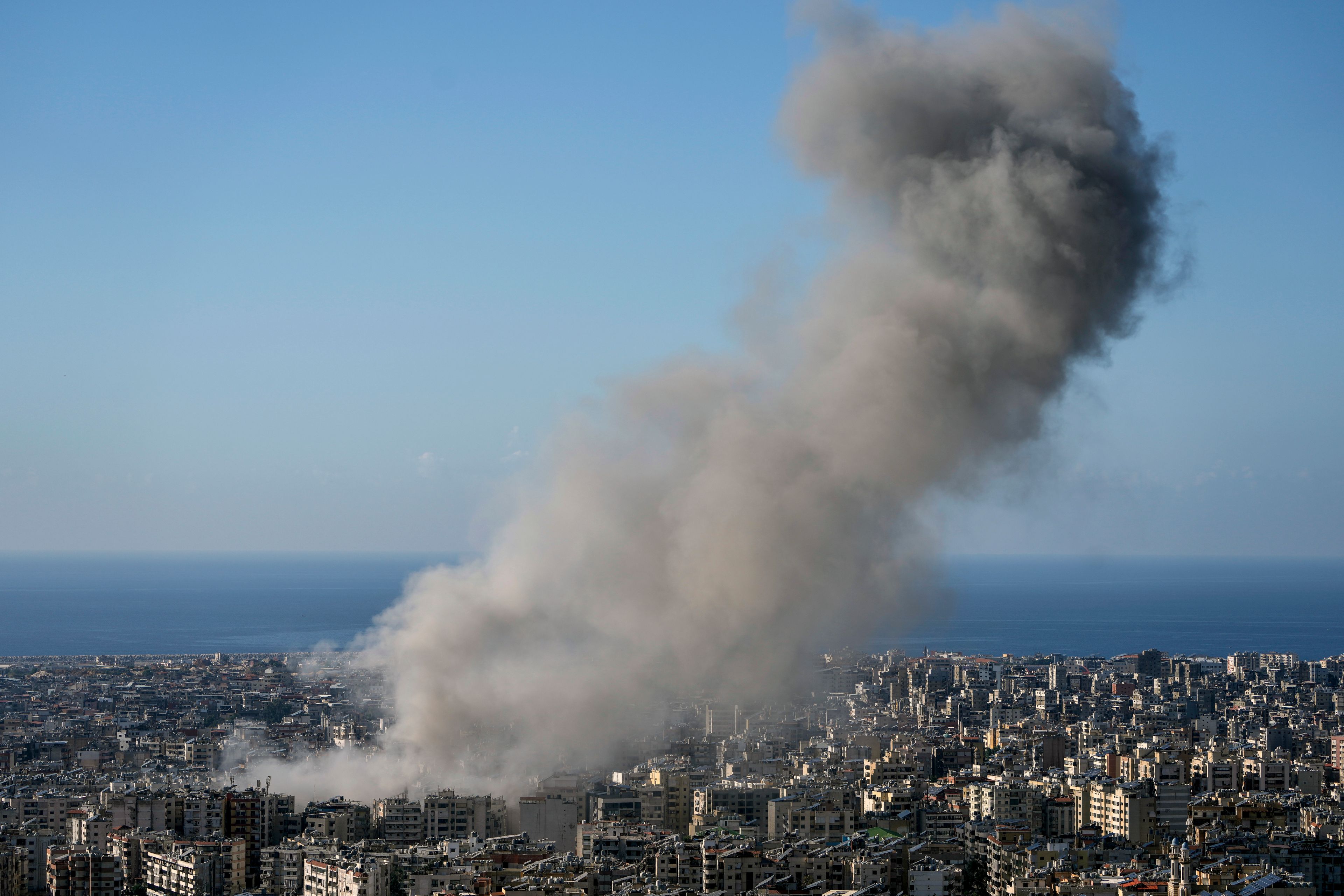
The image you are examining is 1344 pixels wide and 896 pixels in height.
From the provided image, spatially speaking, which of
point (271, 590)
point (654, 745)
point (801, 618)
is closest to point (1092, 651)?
point (654, 745)

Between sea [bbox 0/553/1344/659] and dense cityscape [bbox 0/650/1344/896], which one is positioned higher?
sea [bbox 0/553/1344/659]

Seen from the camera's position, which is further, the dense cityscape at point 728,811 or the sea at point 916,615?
the sea at point 916,615

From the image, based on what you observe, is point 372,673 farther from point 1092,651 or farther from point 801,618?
point 1092,651

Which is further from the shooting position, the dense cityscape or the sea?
the sea

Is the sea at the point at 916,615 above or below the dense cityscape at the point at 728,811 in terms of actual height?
above

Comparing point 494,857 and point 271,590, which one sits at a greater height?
point 271,590
